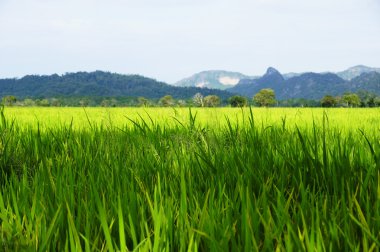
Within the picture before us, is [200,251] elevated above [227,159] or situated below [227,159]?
below

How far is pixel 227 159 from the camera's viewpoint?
74.8 inches

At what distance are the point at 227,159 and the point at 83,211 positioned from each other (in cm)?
78

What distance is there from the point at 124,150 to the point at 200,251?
166 cm

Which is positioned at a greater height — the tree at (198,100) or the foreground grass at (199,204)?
the tree at (198,100)

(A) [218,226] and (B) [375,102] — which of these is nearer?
(A) [218,226]

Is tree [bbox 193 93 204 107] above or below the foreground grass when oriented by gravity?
above

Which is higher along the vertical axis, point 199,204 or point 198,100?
point 198,100

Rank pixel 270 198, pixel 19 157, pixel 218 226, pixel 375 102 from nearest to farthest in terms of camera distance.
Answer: pixel 218 226 < pixel 270 198 < pixel 19 157 < pixel 375 102

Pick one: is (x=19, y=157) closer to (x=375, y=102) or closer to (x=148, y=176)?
(x=148, y=176)

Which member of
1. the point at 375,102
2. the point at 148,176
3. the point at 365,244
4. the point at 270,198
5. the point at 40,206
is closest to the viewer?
the point at 365,244

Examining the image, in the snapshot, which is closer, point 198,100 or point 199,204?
point 199,204

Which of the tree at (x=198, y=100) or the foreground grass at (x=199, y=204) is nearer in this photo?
the foreground grass at (x=199, y=204)

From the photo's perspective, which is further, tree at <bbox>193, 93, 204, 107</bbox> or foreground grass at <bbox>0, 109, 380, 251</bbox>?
tree at <bbox>193, 93, 204, 107</bbox>

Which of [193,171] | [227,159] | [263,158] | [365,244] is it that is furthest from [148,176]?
[365,244]
